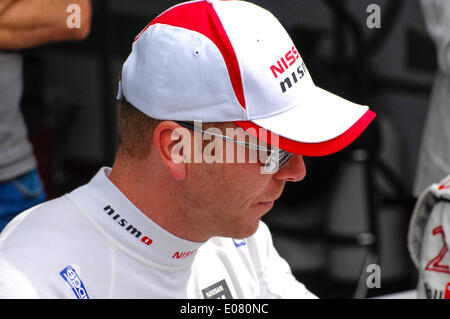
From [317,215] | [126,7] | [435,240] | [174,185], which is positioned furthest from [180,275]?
[317,215]

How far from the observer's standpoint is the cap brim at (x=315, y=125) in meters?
1.06

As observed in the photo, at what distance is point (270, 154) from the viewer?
108cm

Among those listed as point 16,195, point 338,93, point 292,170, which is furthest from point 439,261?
point 338,93

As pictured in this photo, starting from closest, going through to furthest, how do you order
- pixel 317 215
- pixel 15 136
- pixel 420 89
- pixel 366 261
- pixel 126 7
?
pixel 15 136, pixel 126 7, pixel 366 261, pixel 317 215, pixel 420 89

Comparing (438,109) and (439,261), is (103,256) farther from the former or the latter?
(438,109)

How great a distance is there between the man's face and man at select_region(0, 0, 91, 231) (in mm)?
561

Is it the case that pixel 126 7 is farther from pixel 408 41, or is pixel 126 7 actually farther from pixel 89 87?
pixel 408 41

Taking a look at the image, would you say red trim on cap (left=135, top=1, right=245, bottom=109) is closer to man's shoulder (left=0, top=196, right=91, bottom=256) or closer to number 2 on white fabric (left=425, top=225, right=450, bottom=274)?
man's shoulder (left=0, top=196, right=91, bottom=256)

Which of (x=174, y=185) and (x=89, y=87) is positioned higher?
(x=174, y=185)

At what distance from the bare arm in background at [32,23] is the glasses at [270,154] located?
1.77ft

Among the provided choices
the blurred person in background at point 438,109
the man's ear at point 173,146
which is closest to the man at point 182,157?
the man's ear at point 173,146

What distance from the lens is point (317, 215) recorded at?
281cm

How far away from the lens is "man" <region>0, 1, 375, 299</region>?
1044mm

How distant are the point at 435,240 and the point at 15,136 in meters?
0.90
